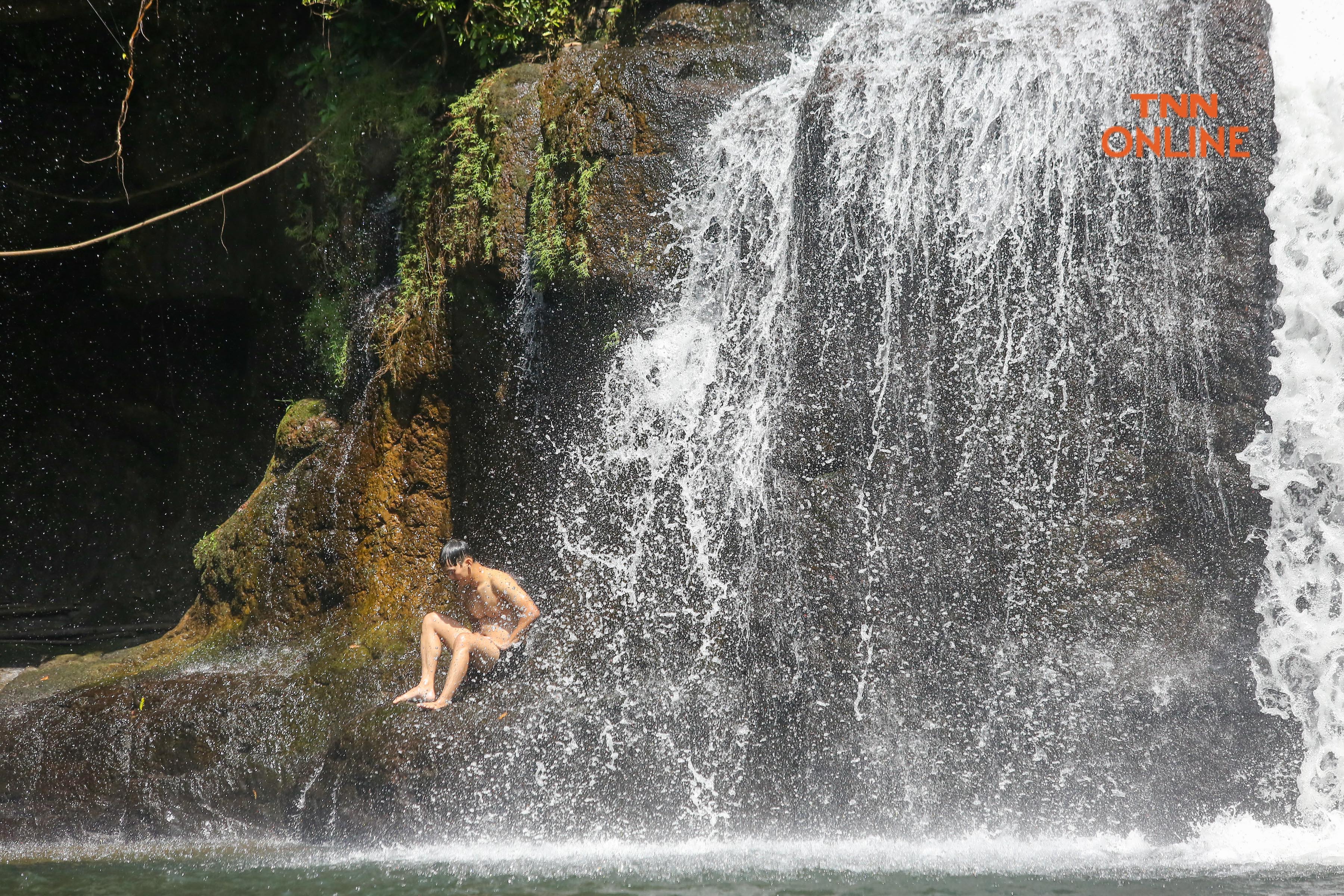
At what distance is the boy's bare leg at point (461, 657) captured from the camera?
5.33 meters

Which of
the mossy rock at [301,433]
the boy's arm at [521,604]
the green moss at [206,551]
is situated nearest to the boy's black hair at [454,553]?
the boy's arm at [521,604]

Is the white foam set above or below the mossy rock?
below

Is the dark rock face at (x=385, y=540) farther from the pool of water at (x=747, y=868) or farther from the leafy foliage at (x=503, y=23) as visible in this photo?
the pool of water at (x=747, y=868)

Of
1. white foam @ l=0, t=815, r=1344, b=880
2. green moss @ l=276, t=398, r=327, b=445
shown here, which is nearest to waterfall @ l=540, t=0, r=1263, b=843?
white foam @ l=0, t=815, r=1344, b=880

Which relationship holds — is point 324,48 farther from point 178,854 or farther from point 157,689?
point 178,854

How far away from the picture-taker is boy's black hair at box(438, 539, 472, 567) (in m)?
5.45

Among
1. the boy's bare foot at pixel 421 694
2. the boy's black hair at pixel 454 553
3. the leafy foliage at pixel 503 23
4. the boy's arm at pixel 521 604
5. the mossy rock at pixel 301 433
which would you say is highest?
the leafy foliage at pixel 503 23

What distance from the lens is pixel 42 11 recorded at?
302 inches

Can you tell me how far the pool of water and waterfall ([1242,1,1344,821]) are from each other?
2.10ft

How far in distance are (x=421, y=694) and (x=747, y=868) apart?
6.85 feet

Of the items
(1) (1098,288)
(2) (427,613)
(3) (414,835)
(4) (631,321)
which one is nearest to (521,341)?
(4) (631,321)

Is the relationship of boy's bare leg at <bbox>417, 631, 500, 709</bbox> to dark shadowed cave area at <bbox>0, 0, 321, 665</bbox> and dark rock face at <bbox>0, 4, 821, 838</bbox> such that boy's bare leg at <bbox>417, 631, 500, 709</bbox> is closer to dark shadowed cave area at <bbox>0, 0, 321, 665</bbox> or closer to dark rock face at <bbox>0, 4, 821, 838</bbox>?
dark rock face at <bbox>0, 4, 821, 838</bbox>

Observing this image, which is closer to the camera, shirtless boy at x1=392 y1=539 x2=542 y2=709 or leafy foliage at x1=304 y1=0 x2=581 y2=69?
shirtless boy at x1=392 y1=539 x2=542 y2=709

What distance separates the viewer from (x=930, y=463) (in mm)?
5230
